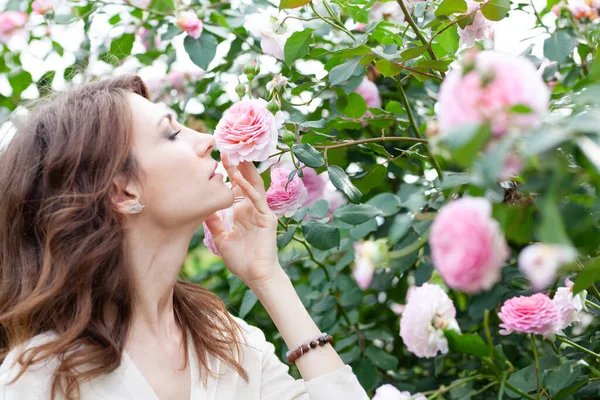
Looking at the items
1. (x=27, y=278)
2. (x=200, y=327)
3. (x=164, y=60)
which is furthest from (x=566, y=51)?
(x=164, y=60)

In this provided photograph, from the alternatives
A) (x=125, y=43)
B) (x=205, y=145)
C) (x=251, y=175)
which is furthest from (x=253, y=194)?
(x=125, y=43)

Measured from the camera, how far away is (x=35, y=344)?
1.31 meters

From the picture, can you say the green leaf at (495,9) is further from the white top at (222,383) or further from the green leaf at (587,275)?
the white top at (222,383)

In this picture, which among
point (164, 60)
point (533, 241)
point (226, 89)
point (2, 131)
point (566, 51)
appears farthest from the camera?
point (164, 60)

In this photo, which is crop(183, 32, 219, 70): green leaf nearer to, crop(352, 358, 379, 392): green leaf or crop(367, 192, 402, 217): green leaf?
crop(367, 192, 402, 217): green leaf

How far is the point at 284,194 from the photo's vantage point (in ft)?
4.57

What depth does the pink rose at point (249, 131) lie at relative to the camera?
124cm

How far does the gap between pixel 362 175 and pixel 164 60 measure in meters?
0.97

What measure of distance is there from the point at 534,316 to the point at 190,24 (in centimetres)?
103

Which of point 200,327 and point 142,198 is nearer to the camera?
point 142,198

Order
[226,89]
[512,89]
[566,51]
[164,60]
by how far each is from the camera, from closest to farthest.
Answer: [512,89]
[566,51]
[226,89]
[164,60]

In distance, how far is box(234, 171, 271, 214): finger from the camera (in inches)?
55.5

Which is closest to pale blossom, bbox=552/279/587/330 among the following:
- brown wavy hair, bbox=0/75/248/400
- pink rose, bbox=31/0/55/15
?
brown wavy hair, bbox=0/75/248/400

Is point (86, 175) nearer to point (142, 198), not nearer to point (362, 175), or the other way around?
point (142, 198)
